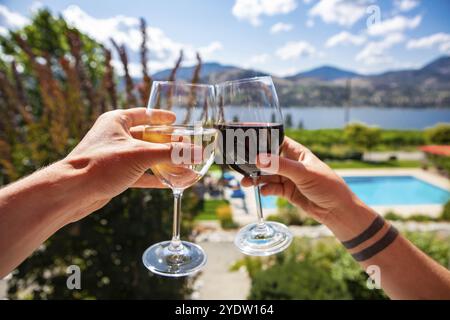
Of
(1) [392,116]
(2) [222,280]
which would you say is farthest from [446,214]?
(1) [392,116]

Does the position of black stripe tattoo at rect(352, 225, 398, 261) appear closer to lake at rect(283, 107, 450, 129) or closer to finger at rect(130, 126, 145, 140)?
finger at rect(130, 126, 145, 140)

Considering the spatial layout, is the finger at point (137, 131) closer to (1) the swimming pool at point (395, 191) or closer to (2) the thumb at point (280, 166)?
(2) the thumb at point (280, 166)

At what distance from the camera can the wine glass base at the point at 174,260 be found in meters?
1.03

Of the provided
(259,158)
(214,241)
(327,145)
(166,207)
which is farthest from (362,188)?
(259,158)

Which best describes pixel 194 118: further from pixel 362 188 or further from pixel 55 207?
pixel 362 188

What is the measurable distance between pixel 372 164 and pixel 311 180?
24197 millimetres

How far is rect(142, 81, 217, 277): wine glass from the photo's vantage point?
0.98 metres

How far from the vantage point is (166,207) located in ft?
8.75

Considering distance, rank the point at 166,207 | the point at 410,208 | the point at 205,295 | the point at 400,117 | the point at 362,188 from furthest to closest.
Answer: the point at 400,117 < the point at 362,188 < the point at 410,208 < the point at 205,295 < the point at 166,207

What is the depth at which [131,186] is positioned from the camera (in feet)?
3.68

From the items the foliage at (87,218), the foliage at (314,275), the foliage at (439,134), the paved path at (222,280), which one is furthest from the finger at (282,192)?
the foliage at (439,134)

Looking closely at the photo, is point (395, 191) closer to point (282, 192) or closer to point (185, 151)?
point (282, 192)

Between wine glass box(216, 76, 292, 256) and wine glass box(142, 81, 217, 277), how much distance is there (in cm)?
5

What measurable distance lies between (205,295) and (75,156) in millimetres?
5429
